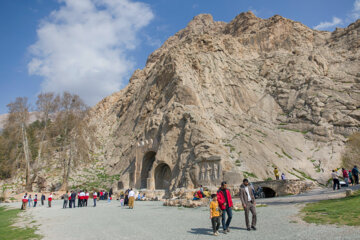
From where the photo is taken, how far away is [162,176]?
31.9 metres

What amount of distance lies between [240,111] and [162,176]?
1869 centimetres

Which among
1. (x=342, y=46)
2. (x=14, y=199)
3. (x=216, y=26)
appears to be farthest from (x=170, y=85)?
(x=216, y=26)

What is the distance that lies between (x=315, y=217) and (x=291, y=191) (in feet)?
39.7

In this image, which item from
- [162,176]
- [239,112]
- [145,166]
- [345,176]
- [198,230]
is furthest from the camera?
[239,112]

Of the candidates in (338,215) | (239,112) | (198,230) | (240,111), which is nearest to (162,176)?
(239,112)

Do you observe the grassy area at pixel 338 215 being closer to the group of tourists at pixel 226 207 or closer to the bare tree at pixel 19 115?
the group of tourists at pixel 226 207

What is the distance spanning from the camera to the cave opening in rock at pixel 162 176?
3091 cm

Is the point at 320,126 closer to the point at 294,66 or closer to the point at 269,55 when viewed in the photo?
the point at 294,66

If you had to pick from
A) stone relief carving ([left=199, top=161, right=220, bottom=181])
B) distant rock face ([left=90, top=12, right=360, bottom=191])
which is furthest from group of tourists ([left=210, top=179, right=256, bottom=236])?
stone relief carving ([left=199, top=161, right=220, bottom=181])

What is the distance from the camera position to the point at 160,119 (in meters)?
34.8

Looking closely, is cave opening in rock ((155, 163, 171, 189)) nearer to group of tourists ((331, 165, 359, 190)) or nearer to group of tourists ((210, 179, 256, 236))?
group of tourists ((331, 165, 359, 190))

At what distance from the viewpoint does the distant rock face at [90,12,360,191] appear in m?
28.3

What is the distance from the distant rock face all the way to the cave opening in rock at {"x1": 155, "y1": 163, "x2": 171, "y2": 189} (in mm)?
128

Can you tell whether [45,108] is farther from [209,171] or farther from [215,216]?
[215,216]
